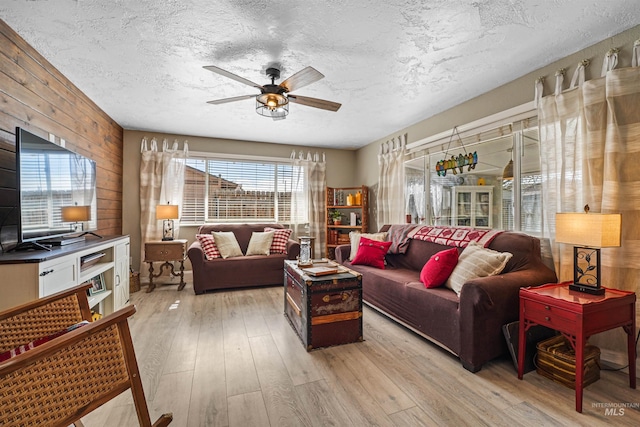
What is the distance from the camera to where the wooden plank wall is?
2.15 metres

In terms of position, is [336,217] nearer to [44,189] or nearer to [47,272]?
[44,189]

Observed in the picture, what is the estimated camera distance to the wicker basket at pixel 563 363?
184 centimetres

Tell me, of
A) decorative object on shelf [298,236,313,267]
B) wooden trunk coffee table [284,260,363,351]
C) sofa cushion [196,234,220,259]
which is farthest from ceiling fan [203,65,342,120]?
sofa cushion [196,234,220,259]

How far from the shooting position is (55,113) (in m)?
2.74

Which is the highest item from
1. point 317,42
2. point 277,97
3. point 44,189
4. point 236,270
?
point 317,42

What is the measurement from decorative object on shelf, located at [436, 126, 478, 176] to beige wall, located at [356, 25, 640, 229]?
0.77 feet

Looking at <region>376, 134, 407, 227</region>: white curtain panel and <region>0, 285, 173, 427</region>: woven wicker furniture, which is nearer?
<region>0, 285, 173, 427</region>: woven wicker furniture

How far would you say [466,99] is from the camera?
11.2 feet

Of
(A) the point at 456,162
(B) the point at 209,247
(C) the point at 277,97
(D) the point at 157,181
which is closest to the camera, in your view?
(C) the point at 277,97

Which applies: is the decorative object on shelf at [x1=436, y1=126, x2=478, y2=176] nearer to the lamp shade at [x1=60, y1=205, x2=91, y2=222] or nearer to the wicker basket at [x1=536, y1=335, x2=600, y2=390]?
the wicker basket at [x1=536, y1=335, x2=600, y2=390]

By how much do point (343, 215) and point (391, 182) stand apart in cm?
143

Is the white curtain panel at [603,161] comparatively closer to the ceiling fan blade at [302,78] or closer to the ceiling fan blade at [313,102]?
the ceiling fan blade at [313,102]

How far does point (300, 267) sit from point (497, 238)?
185 centimetres

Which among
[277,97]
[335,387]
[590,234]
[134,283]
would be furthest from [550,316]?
[134,283]
